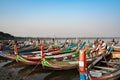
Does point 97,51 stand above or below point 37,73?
above

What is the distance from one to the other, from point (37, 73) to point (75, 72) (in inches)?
133

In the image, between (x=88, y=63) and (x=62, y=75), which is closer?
(x=62, y=75)

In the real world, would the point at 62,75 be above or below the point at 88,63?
below

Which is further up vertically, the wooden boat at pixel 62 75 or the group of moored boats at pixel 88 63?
the group of moored boats at pixel 88 63

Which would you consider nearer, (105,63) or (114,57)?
(105,63)

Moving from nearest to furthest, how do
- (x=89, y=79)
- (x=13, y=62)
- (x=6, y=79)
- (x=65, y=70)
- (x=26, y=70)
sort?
(x=89, y=79) → (x=6, y=79) → (x=65, y=70) → (x=26, y=70) → (x=13, y=62)

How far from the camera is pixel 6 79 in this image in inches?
551

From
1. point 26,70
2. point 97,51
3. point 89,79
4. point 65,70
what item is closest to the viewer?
point 89,79

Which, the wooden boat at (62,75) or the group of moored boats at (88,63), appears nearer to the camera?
the group of moored boats at (88,63)

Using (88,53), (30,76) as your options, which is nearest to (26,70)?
(30,76)

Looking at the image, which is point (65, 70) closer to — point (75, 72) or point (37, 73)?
point (75, 72)

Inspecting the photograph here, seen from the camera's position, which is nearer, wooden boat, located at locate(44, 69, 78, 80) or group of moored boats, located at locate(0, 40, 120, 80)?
group of moored boats, located at locate(0, 40, 120, 80)

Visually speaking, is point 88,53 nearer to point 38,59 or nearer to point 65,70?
point 65,70

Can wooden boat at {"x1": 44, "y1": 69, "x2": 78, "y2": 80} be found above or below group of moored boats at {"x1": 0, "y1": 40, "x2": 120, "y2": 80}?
below
